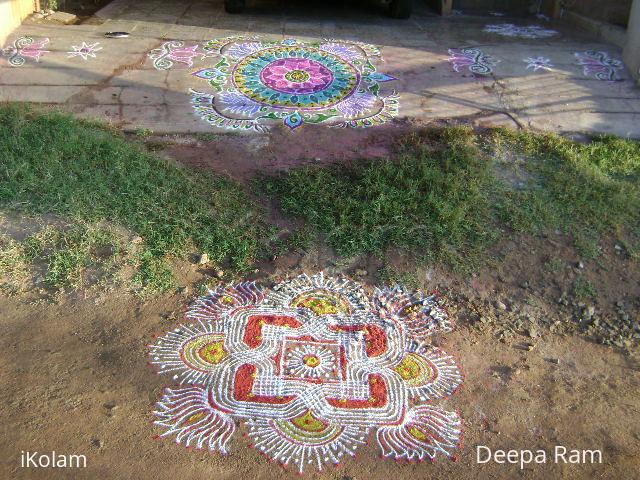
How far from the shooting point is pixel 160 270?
3.77 meters

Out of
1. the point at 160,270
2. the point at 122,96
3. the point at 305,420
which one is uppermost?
the point at 122,96

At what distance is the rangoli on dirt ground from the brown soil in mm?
93

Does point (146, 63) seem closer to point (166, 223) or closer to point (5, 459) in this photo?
point (166, 223)

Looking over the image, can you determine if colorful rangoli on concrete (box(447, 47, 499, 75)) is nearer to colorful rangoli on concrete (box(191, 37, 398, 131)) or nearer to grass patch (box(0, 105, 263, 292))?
colorful rangoli on concrete (box(191, 37, 398, 131))

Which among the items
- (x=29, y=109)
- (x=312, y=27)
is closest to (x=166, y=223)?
(x=29, y=109)

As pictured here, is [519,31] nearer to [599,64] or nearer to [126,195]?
[599,64]

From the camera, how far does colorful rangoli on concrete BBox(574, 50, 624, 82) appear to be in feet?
21.6

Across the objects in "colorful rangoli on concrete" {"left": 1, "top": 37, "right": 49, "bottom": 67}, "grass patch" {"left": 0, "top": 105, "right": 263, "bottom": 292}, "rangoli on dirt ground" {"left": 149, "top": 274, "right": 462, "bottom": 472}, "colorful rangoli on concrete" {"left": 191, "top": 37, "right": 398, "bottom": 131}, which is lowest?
"rangoli on dirt ground" {"left": 149, "top": 274, "right": 462, "bottom": 472}

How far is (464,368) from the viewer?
3.34 metres

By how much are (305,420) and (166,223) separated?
1.84 metres

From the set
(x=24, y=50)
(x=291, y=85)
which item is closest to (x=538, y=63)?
(x=291, y=85)

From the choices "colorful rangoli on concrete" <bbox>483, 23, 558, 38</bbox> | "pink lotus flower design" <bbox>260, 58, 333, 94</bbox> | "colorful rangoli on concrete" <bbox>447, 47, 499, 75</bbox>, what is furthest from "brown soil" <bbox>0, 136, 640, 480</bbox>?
"colorful rangoli on concrete" <bbox>483, 23, 558, 38</bbox>

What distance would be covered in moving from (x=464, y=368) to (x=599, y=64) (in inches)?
203

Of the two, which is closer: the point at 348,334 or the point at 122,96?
the point at 348,334
